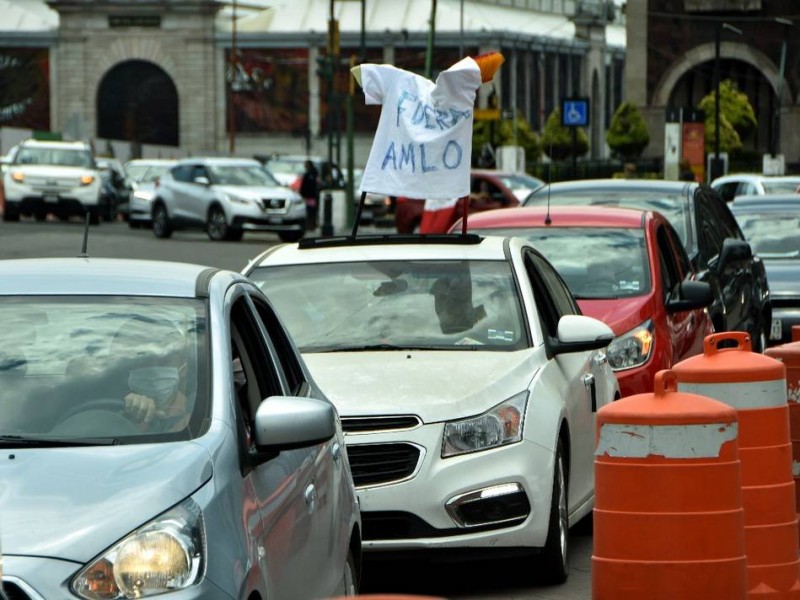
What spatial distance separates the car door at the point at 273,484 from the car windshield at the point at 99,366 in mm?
162

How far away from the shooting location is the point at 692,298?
11.8 meters

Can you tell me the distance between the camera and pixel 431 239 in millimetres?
10117

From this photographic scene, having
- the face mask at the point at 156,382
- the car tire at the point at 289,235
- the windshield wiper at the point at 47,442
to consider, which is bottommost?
the car tire at the point at 289,235

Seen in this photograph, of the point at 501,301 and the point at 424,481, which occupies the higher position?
the point at 501,301

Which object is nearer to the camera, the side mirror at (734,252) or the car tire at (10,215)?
the side mirror at (734,252)

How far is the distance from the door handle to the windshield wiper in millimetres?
736

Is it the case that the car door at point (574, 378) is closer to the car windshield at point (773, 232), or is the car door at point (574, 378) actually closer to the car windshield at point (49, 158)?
the car windshield at point (773, 232)

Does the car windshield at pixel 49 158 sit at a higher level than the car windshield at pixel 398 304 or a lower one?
higher

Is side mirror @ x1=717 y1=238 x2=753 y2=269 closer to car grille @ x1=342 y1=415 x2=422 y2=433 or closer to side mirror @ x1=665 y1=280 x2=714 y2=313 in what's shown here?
side mirror @ x1=665 y1=280 x2=714 y2=313

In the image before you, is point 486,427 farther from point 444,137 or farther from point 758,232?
point 758,232

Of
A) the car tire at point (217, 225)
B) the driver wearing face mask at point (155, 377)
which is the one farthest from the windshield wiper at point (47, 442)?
the car tire at point (217, 225)

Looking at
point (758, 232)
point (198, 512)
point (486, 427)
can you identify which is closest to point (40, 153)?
point (758, 232)

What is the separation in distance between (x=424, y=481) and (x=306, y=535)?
2.46 meters

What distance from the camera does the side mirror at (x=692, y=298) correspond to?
11.8 meters
